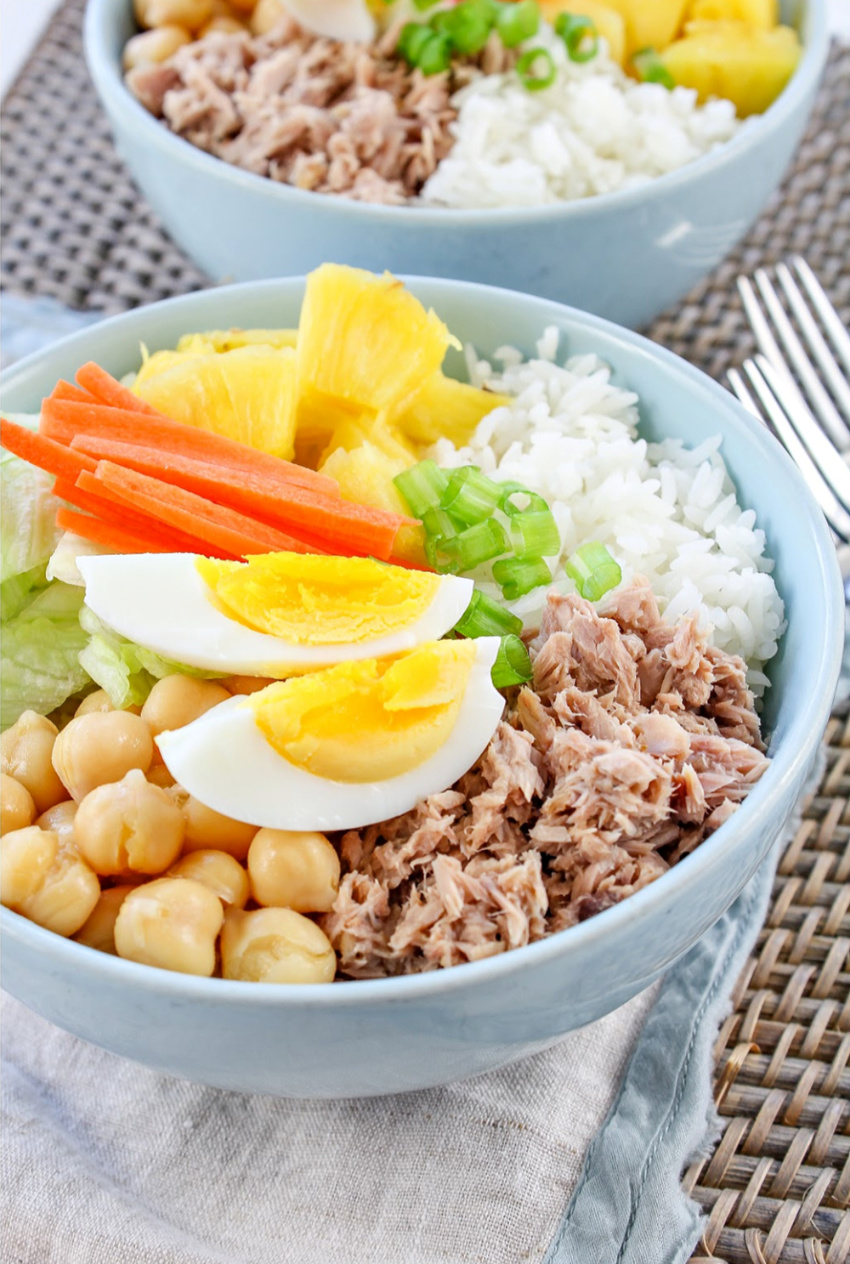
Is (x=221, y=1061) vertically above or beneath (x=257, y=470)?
beneath

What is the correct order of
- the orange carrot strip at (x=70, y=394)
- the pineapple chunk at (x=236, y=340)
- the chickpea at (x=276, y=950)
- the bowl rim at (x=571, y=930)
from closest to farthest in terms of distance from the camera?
the bowl rim at (x=571, y=930) → the chickpea at (x=276, y=950) → the orange carrot strip at (x=70, y=394) → the pineapple chunk at (x=236, y=340)

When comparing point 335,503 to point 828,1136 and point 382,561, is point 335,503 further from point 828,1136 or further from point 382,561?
point 828,1136

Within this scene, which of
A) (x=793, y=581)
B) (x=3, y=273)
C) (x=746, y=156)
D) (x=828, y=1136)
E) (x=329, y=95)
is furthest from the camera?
(x=3, y=273)

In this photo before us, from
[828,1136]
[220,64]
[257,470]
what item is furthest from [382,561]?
[220,64]

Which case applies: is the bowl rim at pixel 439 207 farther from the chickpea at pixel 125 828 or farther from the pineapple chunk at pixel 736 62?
the chickpea at pixel 125 828

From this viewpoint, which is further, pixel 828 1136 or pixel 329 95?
pixel 329 95

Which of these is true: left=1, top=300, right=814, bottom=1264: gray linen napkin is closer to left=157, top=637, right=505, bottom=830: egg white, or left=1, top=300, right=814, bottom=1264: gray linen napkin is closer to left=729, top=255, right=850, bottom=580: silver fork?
left=157, top=637, right=505, bottom=830: egg white

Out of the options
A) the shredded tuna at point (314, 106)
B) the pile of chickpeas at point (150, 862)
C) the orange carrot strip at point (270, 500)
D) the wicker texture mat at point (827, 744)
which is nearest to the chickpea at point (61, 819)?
the pile of chickpeas at point (150, 862)

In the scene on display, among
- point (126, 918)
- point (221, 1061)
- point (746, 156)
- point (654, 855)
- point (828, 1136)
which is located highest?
point (746, 156)
